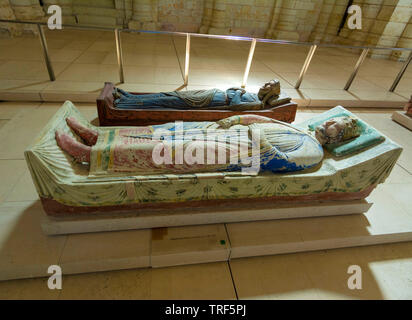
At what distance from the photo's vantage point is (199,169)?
78.0 inches

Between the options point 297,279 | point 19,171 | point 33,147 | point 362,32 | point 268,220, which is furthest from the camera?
point 362,32

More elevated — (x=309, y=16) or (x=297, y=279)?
(x=309, y=16)

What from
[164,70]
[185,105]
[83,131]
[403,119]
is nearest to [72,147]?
[83,131]

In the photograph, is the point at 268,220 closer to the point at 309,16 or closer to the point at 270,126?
the point at 270,126

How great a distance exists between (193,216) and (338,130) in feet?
5.19

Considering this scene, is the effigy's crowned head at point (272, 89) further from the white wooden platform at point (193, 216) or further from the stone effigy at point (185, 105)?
the white wooden platform at point (193, 216)

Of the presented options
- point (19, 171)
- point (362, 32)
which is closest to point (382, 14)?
point (362, 32)

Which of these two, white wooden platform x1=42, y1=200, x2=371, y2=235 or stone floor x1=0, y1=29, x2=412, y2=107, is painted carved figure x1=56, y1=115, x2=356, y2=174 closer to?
white wooden platform x1=42, y1=200, x2=371, y2=235

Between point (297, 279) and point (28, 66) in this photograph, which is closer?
point (297, 279)

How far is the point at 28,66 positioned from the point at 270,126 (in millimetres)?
4984

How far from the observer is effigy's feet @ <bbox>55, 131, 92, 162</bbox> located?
1.85 meters


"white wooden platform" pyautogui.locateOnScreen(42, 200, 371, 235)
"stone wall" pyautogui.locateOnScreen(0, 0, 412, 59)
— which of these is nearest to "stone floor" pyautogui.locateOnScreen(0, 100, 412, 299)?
"white wooden platform" pyautogui.locateOnScreen(42, 200, 371, 235)

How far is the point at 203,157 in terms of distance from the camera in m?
1.96

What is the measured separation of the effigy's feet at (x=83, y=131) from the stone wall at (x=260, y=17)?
6.50 meters
